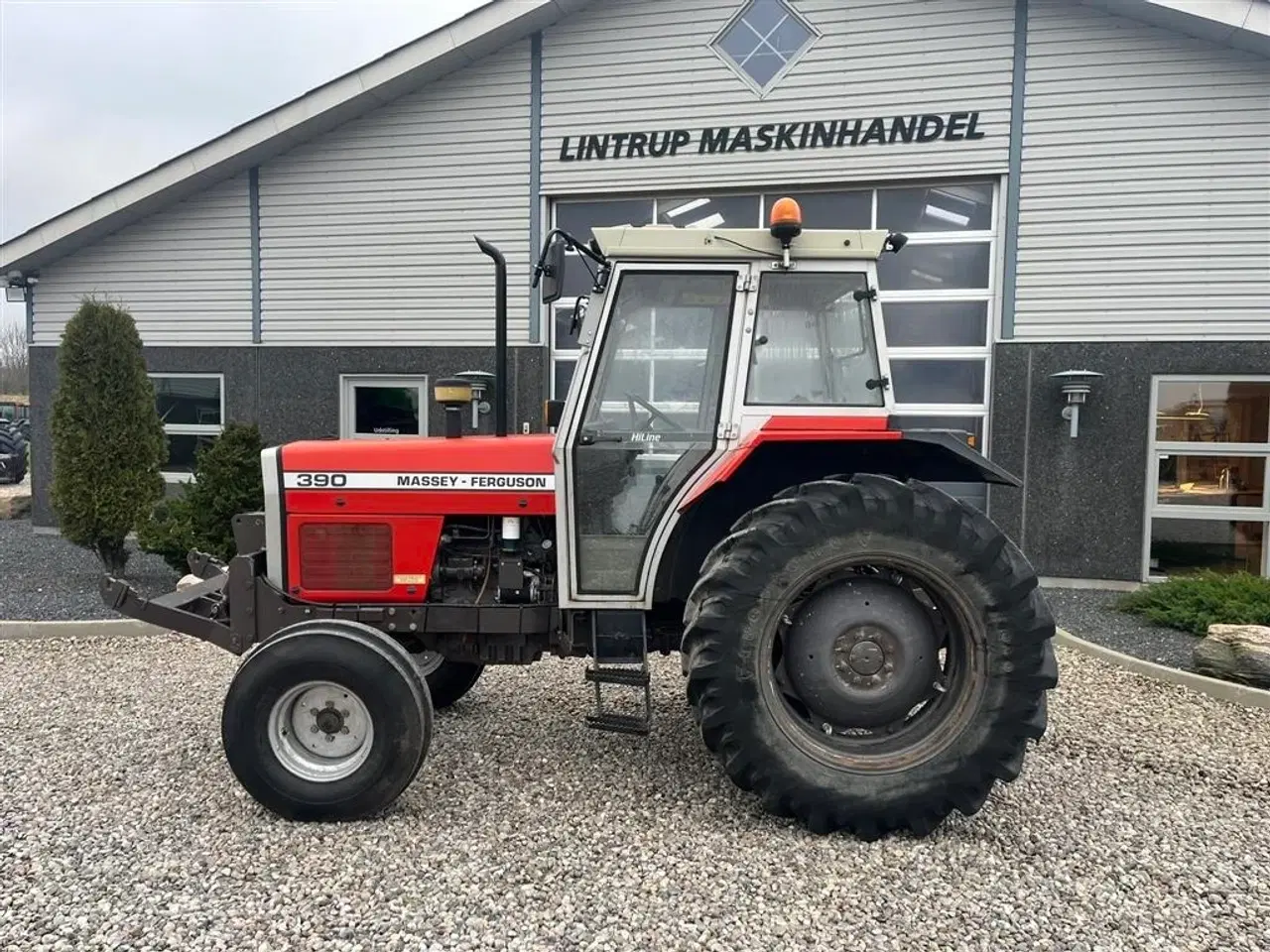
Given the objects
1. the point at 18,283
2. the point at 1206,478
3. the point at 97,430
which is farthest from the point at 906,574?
the point at 18,283

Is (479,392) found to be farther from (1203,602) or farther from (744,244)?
(1203,602)

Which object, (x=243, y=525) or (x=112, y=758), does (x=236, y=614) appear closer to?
(x=243, y=525)

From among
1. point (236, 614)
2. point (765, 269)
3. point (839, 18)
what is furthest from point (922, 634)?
point (839, 18)

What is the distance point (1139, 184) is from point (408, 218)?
6.94 meters

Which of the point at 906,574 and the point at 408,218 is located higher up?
the point at 408,218

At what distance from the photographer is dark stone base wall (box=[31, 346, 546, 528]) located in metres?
8.09

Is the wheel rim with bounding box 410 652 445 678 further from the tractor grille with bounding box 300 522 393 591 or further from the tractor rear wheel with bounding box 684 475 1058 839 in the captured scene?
the tractor rear wheel with bounding box 684 475 1058 839

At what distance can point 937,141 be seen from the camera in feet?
23.6

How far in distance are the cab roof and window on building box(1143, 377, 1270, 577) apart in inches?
212

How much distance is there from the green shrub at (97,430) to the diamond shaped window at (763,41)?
604cm

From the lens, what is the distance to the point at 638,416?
10.3ft

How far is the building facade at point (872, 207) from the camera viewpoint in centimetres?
692

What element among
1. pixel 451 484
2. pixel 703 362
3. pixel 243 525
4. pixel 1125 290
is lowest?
pixel 243 525

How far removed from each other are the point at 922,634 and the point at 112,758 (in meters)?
3.48
